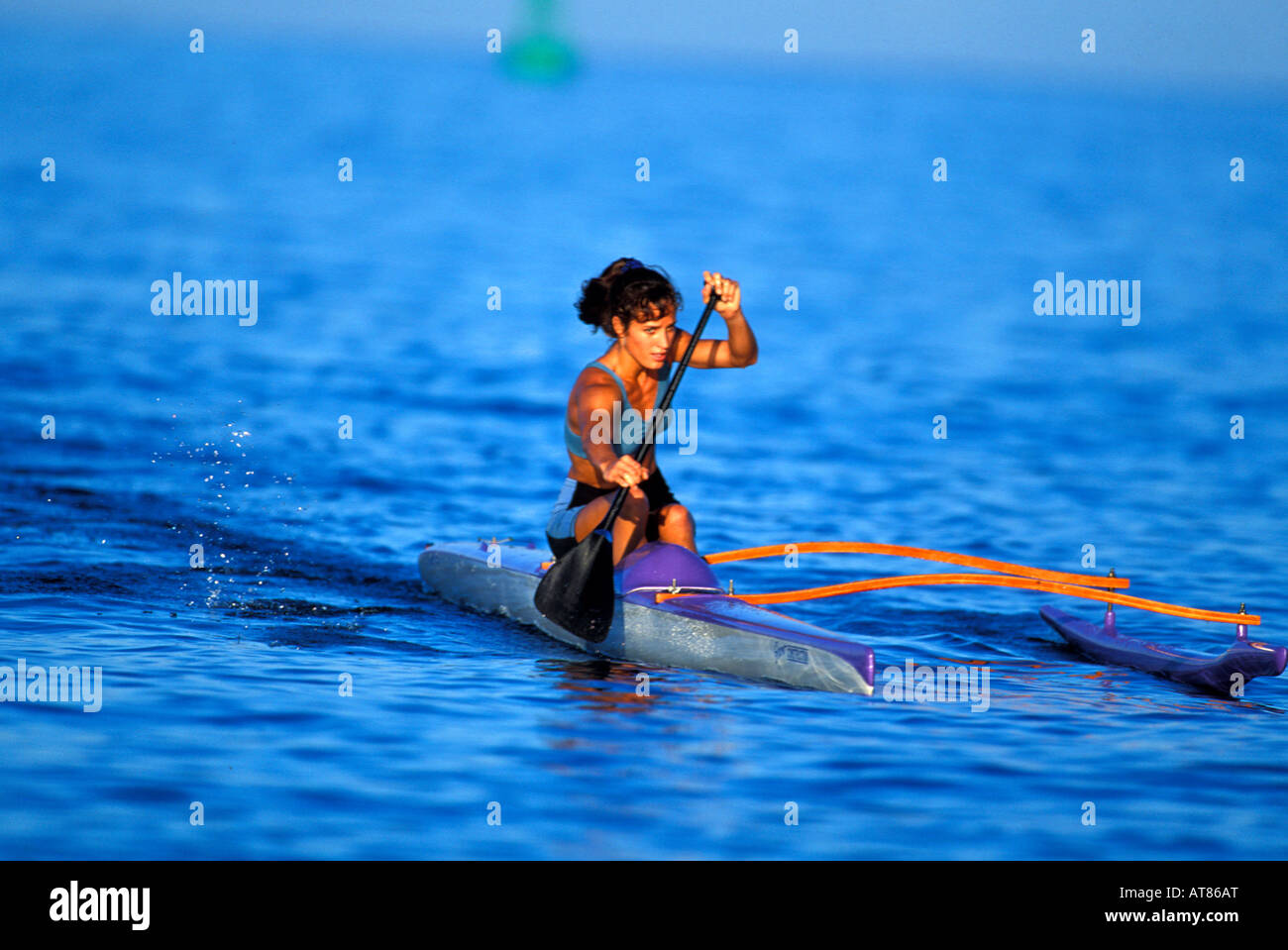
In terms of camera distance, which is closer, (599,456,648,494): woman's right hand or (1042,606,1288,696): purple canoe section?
(599,456,648,494): woman's right hand

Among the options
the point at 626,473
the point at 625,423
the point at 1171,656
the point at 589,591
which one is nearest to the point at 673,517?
the point at 625,423

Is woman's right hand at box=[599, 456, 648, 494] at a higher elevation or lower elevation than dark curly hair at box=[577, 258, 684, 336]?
lower

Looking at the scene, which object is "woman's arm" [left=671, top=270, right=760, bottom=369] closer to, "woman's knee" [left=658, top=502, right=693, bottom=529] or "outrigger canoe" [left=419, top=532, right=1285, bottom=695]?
"woman's knee" [left=658, top=502, right=693, bottom=529]

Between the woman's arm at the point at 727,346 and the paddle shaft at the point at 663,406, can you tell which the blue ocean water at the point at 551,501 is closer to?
the paddle shaft at the point at 663,406

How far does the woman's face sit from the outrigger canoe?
1.16 meters

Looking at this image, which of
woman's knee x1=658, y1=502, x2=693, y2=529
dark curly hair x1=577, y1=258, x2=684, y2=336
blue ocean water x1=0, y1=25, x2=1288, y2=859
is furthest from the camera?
woman's knee x1=658, y1=502, x2=693, y2=529

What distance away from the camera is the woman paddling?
9.23 metres

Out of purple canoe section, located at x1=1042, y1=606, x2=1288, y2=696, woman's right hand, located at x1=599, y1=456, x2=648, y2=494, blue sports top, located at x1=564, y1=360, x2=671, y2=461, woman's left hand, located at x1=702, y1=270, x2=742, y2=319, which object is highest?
woman's left hand, located at x1=702, y1=270, x2=742, y2=319

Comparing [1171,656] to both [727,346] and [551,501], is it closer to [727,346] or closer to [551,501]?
[727,346]

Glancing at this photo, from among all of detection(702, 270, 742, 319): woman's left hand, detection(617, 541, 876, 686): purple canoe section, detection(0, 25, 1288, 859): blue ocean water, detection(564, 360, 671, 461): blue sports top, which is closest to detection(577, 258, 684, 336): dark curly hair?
detection(702, 270, 742, 319): woman's left hand

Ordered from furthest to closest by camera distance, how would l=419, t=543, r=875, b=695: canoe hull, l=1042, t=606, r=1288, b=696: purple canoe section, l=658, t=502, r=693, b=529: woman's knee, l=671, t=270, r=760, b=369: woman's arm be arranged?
1. l=658, t=502, r=693, b=529: woman's knee
2. l=671, t=270, r=760, b=369: woman's arm
3. l=1042, t=606, r=1288, b=696: purple canoe section
4. l=419, t=543, r=875, b=695: canoe hull

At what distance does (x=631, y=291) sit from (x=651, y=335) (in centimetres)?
29
